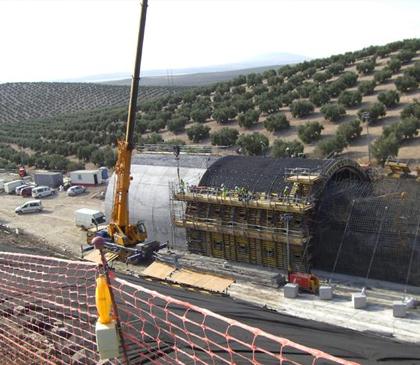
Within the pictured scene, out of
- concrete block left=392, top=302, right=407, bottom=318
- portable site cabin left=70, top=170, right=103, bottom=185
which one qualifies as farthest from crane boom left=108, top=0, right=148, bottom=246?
portable site cabin left=70, top=170, right=103, bottom=185

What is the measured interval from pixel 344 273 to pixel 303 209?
8.92 feet

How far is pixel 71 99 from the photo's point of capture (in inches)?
3836

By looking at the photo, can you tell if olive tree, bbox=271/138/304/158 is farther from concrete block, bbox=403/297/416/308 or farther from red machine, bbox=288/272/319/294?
concrete block, bbox=403/297/416/308

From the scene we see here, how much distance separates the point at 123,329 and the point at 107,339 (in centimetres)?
182

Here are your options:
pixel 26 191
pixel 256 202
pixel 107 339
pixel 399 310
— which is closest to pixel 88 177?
pixel 26 191

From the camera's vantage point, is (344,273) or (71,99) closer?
(344,273)

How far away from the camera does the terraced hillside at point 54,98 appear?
296 ft

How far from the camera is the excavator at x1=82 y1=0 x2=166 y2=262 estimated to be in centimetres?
2047

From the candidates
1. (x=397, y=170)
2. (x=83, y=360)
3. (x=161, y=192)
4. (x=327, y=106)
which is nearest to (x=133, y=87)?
(x=161, y=192)

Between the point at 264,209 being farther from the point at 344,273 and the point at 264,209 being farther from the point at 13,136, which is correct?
the point at 13,136

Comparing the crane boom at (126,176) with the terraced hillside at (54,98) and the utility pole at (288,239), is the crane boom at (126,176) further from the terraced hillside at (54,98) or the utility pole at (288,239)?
the terraced hillside at (54,98)

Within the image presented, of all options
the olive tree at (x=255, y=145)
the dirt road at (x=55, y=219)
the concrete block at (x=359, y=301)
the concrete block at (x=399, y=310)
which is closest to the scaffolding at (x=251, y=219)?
the concrete block at (x=359, y=301)

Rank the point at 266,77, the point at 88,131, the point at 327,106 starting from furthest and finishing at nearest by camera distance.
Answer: the point at 266,77
the point at 88,131
the point at 327,106

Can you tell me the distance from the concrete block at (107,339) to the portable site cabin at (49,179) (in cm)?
3656
